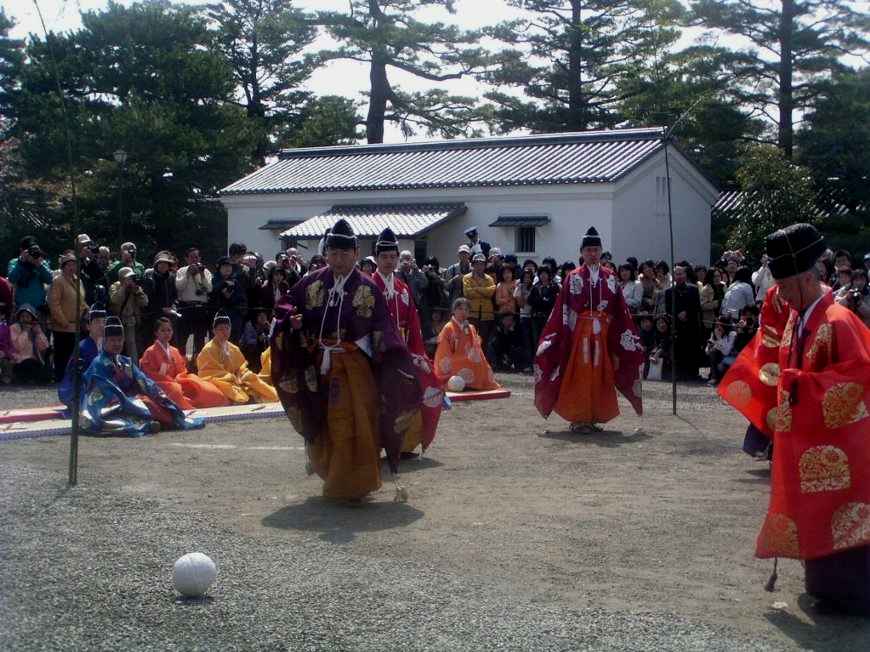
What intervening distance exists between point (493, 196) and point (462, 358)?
1436 centimetres

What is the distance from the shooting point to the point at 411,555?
5.90 m

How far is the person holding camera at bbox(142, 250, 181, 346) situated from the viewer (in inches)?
575

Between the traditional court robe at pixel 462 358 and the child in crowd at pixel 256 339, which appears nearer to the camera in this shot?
the traditional court robe at pixel 462 358

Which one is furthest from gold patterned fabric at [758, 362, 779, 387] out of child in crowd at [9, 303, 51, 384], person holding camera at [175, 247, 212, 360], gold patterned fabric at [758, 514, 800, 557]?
child in crowd at [9, 303, 51, 384]

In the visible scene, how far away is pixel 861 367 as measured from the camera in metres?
4.91

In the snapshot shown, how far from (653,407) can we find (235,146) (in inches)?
885

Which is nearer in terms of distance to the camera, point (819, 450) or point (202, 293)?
point (819, 450)

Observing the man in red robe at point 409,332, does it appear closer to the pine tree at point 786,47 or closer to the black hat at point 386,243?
the black hat at point 386,243

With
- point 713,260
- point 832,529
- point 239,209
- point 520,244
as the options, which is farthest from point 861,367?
point 239,209

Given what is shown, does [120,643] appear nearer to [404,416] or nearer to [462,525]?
[462,525]

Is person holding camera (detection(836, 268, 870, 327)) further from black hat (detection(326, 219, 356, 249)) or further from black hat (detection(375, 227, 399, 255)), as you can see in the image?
black hat (detection(326, 219, 356, 249))

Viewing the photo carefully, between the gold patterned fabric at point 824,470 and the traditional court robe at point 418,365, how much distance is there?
3.69m

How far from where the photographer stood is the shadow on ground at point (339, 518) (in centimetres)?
652

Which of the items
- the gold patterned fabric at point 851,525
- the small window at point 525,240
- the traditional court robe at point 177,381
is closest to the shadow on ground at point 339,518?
the gold patterned fabric at point 851,525
